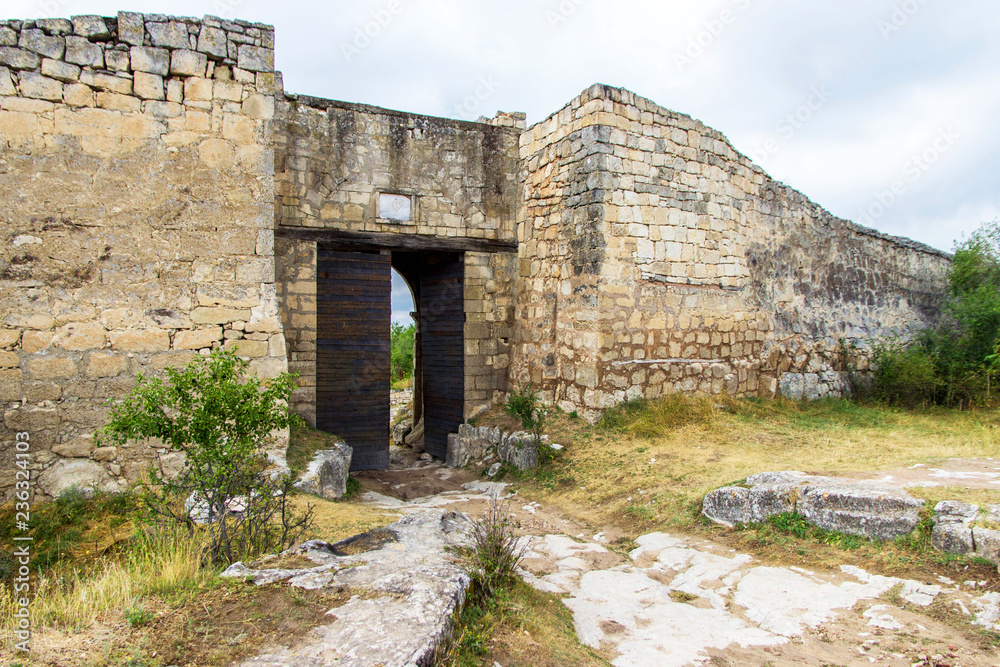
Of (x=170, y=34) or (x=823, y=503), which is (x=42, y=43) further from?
(x=823, y=503)

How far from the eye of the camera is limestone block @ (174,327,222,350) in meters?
5.79

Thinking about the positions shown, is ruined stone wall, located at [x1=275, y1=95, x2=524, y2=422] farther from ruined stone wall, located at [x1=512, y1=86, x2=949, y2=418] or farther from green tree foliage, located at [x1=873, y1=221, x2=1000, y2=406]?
green tree foliage, located at [x1=873, y1=221, x2=1000, y2=406]

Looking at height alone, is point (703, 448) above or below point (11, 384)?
below

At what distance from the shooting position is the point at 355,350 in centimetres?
848

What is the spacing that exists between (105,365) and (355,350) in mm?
3341

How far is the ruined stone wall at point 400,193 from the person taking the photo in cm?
780

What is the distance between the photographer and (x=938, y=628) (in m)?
3.28

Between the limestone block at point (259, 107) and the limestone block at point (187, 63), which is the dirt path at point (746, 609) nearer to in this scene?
the limestone block at point (259, 107)

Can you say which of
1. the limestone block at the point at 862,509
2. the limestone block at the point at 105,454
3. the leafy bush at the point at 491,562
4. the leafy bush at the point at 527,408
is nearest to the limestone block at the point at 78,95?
the limestone block at the point at 105,454

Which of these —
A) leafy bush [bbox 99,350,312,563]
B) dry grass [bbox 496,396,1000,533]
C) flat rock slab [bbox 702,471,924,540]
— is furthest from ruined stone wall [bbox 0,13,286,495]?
flat rock slab [bbox 702,471,924,540]

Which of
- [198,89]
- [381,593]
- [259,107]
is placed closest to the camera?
[381,593]

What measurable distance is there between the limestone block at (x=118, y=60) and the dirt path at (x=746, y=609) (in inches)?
229

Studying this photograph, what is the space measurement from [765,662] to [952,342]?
11175mm

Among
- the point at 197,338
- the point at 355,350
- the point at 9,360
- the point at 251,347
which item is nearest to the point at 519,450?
the point at 355,350
